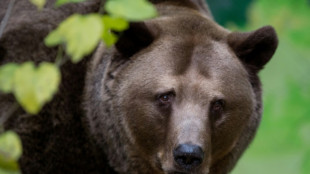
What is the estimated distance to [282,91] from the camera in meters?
13.0

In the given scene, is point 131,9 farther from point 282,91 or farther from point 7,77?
point 282,91

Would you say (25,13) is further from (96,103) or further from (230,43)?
(230,43)

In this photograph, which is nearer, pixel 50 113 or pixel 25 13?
pixel 50 113

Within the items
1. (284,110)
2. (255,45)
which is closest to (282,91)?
(284,110)

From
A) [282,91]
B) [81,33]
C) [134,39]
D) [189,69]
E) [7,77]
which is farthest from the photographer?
[282,91]

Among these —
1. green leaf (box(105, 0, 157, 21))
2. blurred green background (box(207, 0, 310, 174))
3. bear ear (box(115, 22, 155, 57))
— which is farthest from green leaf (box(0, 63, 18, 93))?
blurred green background (box(207, 0, 310, 174))

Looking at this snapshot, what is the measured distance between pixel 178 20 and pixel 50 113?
4.53 feet

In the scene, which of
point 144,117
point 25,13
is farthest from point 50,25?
point 144,117

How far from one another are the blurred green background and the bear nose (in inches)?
305

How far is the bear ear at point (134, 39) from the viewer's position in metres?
5.60

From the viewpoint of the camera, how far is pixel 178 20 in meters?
6.01

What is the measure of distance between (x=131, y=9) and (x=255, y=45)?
337 cm

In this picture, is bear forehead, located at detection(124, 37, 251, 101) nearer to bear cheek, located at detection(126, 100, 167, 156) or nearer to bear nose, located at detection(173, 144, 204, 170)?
bear cheek, located at detection(126, 100, 167, 156)

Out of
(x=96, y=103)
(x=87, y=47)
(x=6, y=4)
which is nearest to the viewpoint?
(x=87, y=47)
